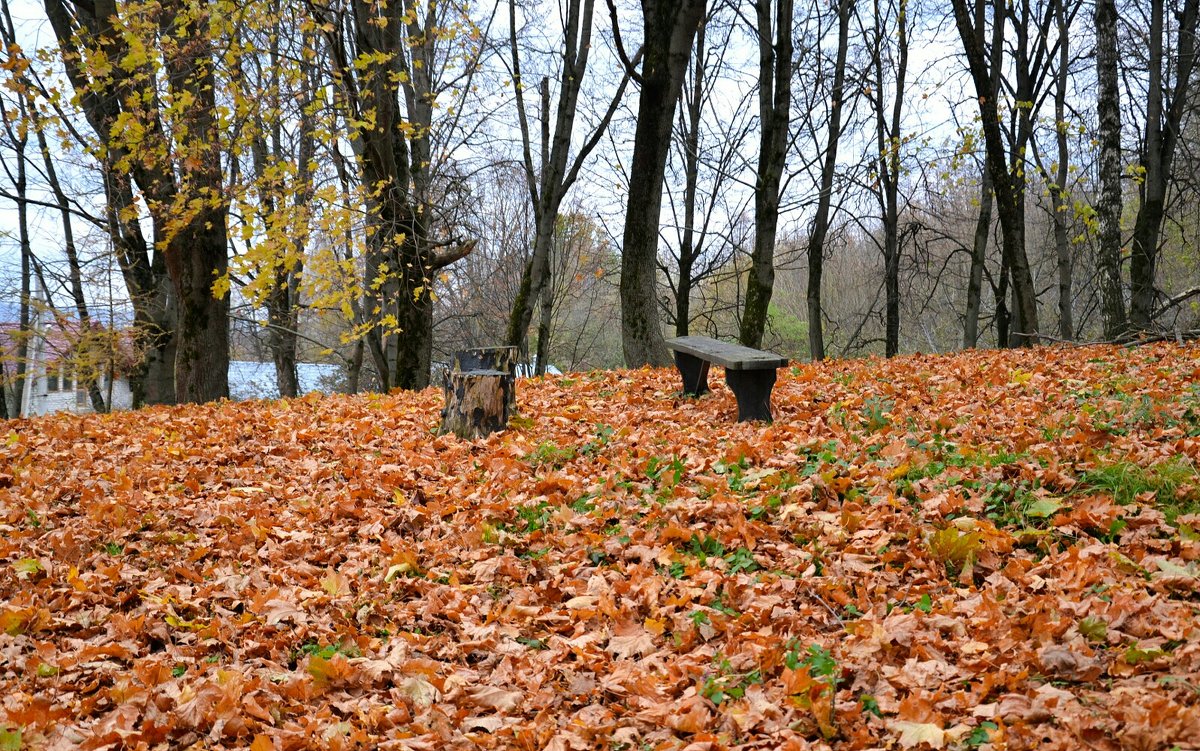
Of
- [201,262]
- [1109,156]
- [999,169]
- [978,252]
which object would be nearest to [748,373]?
[999,169]

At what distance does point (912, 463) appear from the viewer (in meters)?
4.39

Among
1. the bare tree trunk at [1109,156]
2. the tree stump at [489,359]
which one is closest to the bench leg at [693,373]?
the tree stump at [489,359]

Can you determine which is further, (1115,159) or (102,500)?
(1115,159)

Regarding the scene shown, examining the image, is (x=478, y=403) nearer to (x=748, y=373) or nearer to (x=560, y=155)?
(x=748, y=373)

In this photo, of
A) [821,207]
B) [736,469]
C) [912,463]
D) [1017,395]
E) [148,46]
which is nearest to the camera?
[912,463]

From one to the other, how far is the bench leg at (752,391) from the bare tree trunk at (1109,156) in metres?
6.51

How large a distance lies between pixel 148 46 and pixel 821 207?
38.8ft

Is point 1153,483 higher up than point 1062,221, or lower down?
lower down

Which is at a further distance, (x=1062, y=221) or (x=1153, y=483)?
(x=1062, y=221)

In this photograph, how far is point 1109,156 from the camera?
10375 mm

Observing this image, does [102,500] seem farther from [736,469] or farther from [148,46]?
[148,46]

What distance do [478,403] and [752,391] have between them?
211cm

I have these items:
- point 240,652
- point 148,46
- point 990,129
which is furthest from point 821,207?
point 240,652

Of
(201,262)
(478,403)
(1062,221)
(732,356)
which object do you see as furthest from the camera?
(1062,221)
